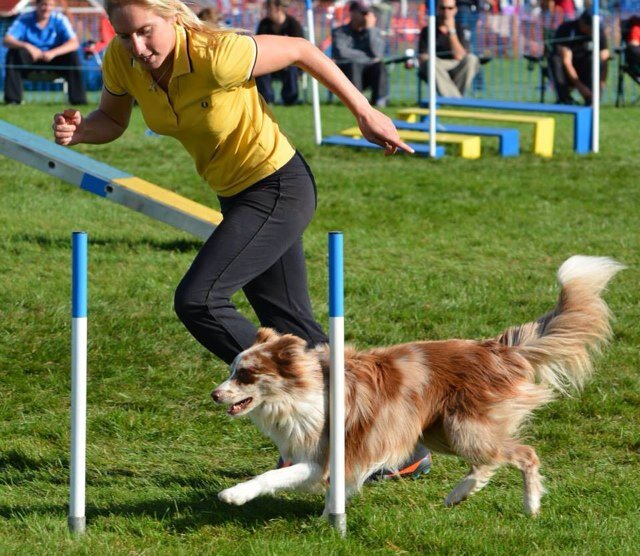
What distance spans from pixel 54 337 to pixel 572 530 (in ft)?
11.4

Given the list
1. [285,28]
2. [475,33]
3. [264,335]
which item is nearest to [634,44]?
[475,33]

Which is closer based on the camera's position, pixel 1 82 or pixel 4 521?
pixel 4 521

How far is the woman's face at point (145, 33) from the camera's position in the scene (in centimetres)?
378

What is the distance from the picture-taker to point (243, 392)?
3.91m

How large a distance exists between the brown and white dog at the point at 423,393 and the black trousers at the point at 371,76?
14767mm

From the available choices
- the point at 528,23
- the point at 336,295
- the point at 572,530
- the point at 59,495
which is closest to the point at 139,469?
the point at 59,495

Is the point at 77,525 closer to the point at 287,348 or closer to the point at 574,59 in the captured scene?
the point at 287,348

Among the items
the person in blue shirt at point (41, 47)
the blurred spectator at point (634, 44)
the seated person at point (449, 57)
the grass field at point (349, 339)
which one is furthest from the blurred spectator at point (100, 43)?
the blurred spectator at point (634, 44)

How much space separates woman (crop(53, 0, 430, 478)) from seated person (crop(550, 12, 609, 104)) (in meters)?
14.9

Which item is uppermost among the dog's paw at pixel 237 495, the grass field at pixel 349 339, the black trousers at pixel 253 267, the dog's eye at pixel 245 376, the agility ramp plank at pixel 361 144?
the black trousers at pixel 253 267

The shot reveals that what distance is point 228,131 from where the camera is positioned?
13.5ft

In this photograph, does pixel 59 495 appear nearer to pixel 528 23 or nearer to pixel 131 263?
pixel 131 263

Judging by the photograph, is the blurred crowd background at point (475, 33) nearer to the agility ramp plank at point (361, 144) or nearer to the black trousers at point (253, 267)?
the agility ramp plank at point (361, 144)

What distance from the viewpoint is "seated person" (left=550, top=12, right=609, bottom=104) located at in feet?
60.3
